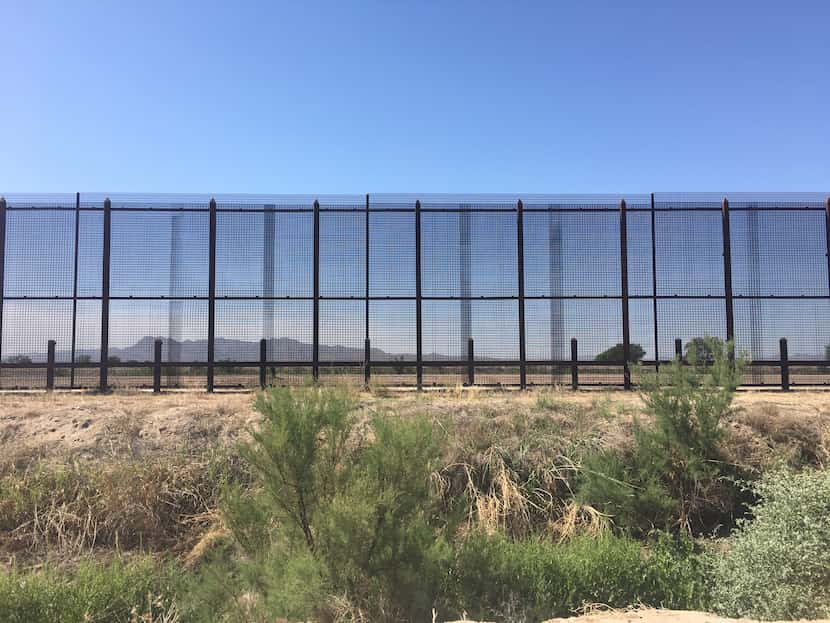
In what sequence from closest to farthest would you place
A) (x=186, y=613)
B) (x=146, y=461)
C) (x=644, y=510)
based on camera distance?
1. (x=186, y=613)
2. (x=644, y=510)
3. (x=146, y=461)

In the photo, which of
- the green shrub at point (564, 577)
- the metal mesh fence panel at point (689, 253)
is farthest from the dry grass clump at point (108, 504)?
the metal mesh fence panel at point (689, 253)

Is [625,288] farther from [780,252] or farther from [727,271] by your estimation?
[780,252]

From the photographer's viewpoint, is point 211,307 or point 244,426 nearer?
point 244,426

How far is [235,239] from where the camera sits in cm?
1557

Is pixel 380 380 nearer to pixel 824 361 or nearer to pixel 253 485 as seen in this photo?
pixel 253 485

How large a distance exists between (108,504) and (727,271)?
14529mm

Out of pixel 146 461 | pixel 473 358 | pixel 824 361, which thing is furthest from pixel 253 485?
pixel 824 361

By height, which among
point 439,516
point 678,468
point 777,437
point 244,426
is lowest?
point 439,516

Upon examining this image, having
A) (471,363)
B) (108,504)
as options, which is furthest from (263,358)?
(108,504)

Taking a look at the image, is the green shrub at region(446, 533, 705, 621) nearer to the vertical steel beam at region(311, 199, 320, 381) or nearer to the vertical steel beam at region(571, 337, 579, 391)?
the vertical steel beam at region(571, 337, 579, 391)

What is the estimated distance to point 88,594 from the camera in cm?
738

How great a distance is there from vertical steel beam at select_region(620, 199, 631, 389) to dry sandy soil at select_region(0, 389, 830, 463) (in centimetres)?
244

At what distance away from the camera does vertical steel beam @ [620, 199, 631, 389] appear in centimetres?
1532

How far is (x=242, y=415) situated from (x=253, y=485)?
204 centimetres
